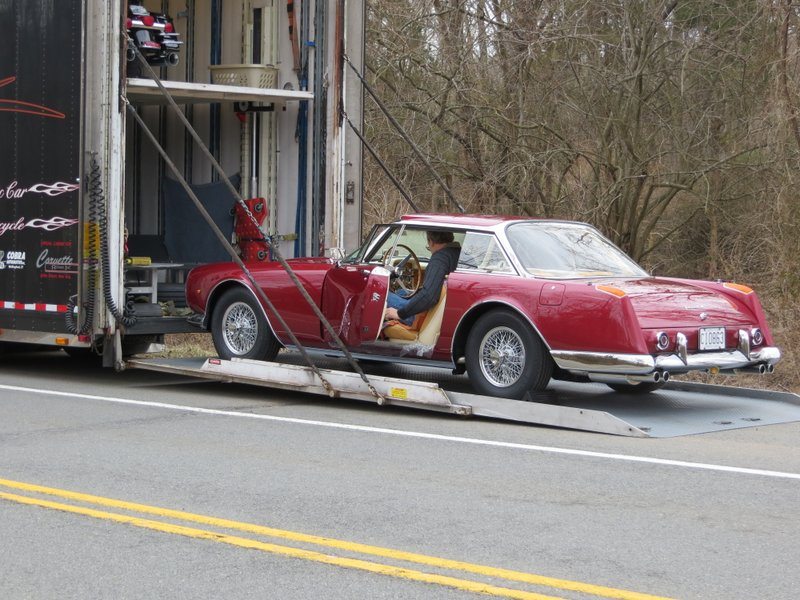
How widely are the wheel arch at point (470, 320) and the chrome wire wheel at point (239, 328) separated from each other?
237 centimetres

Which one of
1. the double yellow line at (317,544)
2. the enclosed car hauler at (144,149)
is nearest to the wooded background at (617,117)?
the enclosed car hauler at (144,149)

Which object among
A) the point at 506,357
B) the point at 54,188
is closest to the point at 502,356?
the point at 506,357

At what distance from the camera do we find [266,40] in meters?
13.8

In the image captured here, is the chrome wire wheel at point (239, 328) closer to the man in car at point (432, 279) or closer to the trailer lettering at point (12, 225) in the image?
the man in car at point (432, 279)

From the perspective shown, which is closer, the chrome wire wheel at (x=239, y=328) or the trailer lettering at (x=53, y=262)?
the trailer lettering at (x=53, y=262)

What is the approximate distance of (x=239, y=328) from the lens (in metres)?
12.1

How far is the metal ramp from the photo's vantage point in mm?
9375

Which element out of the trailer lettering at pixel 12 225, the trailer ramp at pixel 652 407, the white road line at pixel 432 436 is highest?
the trailer lettering at pixel 12 225

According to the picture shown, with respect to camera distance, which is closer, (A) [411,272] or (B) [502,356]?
(B) [502,356]

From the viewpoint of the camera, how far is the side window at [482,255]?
10445 millimetres

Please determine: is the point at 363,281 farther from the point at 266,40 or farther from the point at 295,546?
the point at 295,546

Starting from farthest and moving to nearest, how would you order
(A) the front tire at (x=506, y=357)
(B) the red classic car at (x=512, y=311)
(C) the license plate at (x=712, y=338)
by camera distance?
(A) the front tire at (x=506, y=357) < (C) the license plate at (x=712, y=338) < (B) the red classic car at (x=512, y=311)

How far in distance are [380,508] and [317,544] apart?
0.82 meters

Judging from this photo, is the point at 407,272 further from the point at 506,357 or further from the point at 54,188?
the point at 54,188
